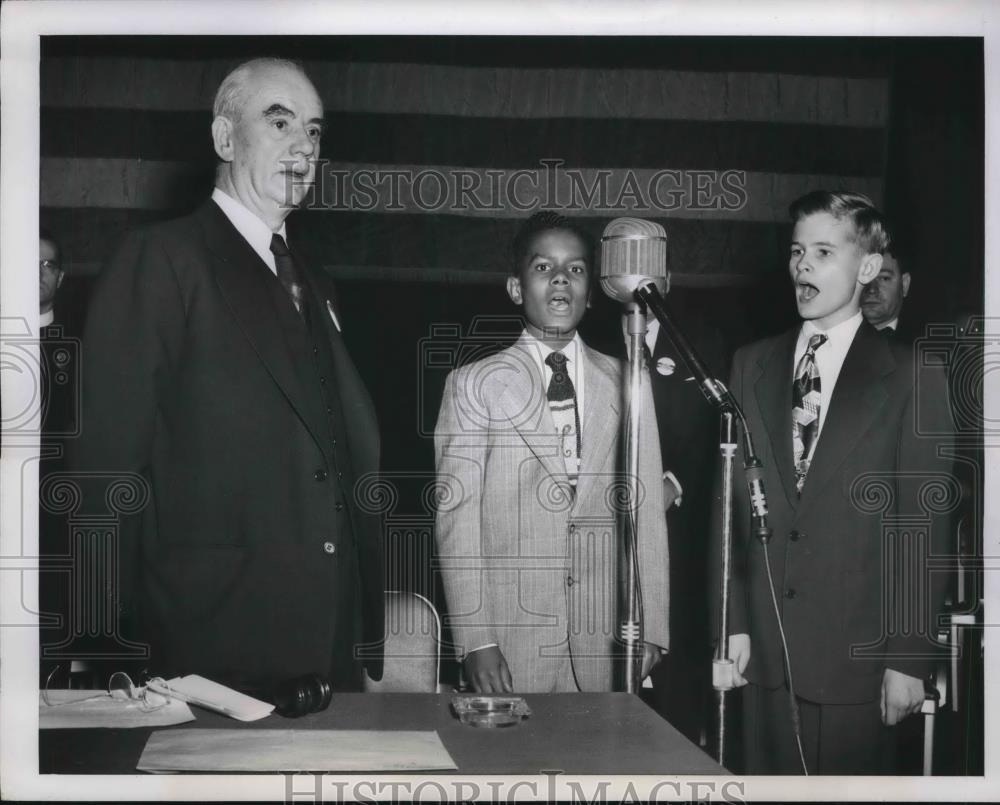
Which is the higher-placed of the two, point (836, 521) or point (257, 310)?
point (257, 310)

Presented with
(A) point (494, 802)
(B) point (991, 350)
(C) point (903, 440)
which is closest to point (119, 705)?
(A) point (494, 802)

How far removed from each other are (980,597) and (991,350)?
28.7 inches

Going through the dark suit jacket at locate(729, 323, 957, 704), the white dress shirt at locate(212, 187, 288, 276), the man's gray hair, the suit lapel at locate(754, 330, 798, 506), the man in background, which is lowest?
the dark suit jacket at locate(729, 323, 957, 704)

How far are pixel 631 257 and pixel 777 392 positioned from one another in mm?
583

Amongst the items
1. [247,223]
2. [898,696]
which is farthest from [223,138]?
[898,696]

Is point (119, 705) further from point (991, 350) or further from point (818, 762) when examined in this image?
point (991, 350)

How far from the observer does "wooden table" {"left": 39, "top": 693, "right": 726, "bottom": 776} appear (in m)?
2.58

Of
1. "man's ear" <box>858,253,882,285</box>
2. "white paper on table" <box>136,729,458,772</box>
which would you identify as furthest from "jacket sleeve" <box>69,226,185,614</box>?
"man's ear" <box>858,253,882,285</box>

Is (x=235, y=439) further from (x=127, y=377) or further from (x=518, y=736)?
(x=518, y=736)

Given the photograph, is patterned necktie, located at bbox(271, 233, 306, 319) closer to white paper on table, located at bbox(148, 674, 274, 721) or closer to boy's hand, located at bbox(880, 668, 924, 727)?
white paper on table, located at bbox(148, 674, 274, 721)

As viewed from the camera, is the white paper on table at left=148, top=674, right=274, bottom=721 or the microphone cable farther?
the microphone cable

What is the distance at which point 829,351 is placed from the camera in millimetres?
3414

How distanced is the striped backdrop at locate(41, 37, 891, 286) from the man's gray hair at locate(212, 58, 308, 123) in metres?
0.03

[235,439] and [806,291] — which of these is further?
[806,291]
